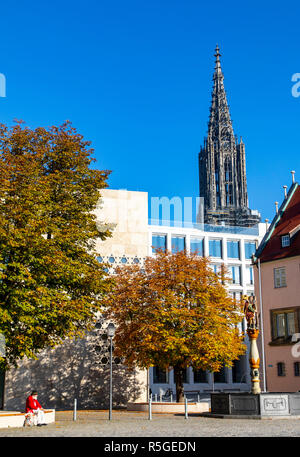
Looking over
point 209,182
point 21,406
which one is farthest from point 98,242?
point 209,182

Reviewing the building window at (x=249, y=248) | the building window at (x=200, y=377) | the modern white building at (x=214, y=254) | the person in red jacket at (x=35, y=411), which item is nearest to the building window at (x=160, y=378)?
the modern white building at (x=214, y=254)

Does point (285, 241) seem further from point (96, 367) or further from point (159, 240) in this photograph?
point (159, 240)

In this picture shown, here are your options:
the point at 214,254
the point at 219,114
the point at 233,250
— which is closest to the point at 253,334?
the point at 214,254

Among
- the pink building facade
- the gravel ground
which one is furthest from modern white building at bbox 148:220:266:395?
the gravel ground

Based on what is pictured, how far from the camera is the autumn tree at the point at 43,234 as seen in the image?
26.4m

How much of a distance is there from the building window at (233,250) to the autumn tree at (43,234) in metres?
55.2

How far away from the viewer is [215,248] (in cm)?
8650

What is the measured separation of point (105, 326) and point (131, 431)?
22.7 m

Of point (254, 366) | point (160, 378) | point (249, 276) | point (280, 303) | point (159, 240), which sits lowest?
point (160, 378)

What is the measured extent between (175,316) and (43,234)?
1107 centimetres

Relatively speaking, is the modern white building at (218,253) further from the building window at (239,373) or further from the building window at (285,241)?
the building window at (285,241)

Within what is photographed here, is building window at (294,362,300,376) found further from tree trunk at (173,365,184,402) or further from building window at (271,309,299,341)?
tree trunk at (173,365,184,402)

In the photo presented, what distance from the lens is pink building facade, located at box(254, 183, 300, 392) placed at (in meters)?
48.8
